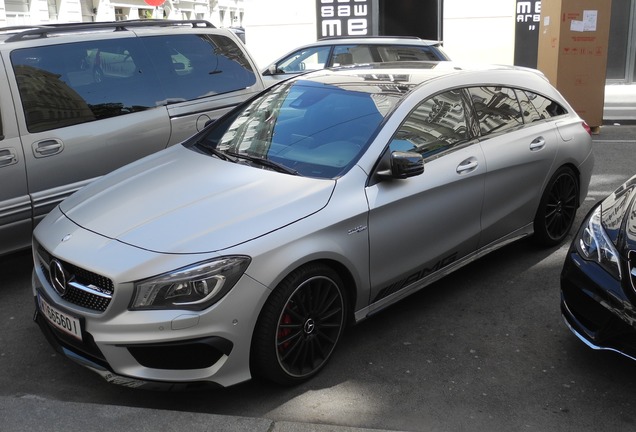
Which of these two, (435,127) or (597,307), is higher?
(435,127)

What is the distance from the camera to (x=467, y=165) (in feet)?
14.3

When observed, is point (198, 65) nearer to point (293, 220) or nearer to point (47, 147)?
point (47, 147)

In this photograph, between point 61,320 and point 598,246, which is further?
point 598,246

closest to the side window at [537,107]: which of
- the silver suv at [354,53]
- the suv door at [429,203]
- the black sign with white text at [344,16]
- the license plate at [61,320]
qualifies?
the suv door at [429,203]

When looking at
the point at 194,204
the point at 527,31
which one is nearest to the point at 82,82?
the point at 194,204

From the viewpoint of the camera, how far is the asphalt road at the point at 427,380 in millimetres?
3264

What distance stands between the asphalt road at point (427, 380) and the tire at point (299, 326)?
139 mm

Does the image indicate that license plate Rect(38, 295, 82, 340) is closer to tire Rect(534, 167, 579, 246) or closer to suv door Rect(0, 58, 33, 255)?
suv door Rect(0, 58, 33, 255)

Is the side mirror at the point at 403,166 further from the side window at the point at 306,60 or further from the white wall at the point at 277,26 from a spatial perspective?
the white wall at the point at 277,26

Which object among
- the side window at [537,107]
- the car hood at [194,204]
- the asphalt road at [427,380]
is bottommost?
the asphalt road at [427,380]

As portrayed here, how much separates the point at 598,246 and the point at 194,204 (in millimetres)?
2130

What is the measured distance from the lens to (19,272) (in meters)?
5.18

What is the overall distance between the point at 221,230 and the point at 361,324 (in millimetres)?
1398

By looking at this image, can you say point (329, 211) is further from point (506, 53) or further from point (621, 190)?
point (506, 53)
